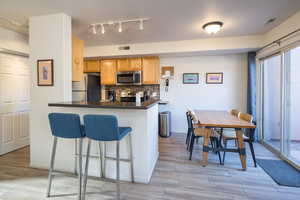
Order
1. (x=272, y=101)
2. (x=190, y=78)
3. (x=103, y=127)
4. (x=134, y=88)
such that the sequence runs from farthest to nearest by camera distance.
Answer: (x=134, y=88)
(x=190, y=78)
(x=272, y=101)
(x=103, y=127)

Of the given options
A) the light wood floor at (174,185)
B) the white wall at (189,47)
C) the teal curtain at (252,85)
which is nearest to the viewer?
the light wood floor at (174,185)

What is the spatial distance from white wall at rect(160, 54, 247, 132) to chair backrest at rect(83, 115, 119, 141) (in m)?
3.16

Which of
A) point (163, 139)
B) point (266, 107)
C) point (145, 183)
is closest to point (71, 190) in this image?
point (145, 183)

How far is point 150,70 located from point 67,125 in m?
2.93

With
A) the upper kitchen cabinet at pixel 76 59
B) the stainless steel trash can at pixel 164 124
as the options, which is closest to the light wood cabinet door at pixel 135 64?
the stainless steel trash can at pixel 164 124

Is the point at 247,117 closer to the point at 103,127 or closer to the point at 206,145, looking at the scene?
the point at 206,145

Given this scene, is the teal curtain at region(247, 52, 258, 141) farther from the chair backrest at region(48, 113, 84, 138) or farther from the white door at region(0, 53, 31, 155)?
the white door at region(0, 53, 31, 155)

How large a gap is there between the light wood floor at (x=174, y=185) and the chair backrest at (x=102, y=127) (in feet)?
2.49

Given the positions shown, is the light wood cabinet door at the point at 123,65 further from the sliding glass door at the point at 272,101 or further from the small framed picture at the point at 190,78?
the sliding glass door at the point at 272,101

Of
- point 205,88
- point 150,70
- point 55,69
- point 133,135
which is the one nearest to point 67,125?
point 133,135

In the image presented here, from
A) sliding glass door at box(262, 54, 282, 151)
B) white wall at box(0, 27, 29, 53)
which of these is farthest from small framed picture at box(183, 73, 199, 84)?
white wall at box(0, 27, 29, 53)

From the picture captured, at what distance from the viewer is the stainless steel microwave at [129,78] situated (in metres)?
4.36

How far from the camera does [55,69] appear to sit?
2488 mm

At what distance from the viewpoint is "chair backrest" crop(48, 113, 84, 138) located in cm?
178
